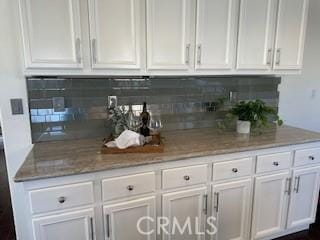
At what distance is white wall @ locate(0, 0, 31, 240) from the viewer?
1.56 metres

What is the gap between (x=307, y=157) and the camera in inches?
77.9

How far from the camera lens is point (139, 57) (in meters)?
1.65

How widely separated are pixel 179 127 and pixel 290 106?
4.81ft

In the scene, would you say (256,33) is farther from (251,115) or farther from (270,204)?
(270,204)

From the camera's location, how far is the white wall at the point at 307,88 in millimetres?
2648

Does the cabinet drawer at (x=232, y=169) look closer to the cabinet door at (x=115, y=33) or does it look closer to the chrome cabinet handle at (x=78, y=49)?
the cabinet door at (x=115, y=33)

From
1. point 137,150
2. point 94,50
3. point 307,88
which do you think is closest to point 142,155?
point 137,150

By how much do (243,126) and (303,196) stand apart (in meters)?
0.80

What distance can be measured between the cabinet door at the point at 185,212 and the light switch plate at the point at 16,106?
1.20 m

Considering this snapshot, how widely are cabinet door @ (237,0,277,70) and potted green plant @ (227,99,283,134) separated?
336 mm

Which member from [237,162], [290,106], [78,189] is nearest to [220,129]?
[237,162]

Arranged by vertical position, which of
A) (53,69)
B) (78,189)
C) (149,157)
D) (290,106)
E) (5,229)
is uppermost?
(53,69)

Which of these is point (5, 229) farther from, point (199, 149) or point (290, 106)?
point (290, 106)

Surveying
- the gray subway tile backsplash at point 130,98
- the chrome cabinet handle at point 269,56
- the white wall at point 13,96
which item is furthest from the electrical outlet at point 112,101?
the chrome cabinet handle at point 269,56
